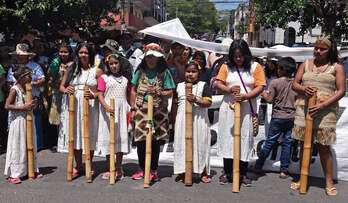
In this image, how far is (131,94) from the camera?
5418 mm

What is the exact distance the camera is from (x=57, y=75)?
6.64m

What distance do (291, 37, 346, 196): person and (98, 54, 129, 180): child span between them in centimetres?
205

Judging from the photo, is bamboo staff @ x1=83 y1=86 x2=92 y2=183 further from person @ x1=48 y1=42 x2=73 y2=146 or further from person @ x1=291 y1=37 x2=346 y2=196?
person @ x1=291 y1=37 x2=346 y2=196

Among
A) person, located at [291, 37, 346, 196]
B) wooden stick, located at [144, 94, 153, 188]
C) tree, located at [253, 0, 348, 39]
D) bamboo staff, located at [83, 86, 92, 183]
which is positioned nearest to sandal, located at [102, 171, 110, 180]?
bamboo staff, located at [83, 86, 92, 183]

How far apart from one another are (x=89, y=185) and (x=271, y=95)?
2548 millimetres

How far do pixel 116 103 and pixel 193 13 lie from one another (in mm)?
82327

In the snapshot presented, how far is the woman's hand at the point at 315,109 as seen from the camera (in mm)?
4781

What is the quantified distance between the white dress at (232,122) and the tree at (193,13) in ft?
249

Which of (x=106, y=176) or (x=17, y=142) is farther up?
(x=17, y=142)

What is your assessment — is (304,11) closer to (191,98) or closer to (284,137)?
(284,137)

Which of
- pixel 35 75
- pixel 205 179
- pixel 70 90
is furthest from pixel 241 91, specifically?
pixel 35 75

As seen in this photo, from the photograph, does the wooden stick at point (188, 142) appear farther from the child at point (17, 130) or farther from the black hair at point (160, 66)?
the child at point (17, 130)

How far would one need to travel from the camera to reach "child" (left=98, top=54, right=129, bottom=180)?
5.36m

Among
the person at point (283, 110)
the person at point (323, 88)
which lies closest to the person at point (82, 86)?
the person at point (283, 110)
